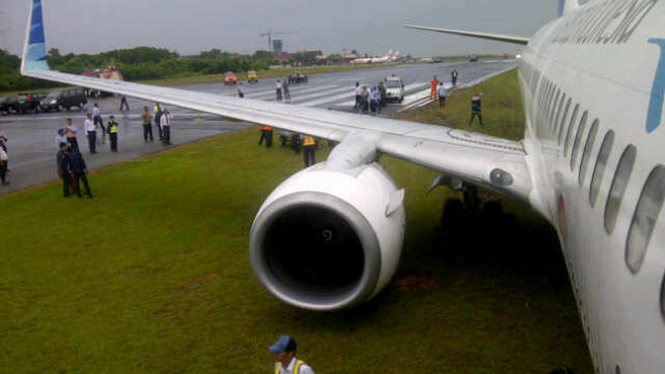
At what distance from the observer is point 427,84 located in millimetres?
52281

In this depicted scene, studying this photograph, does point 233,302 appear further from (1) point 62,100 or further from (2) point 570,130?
(1) point 62,100

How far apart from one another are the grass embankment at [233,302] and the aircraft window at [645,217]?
4181 millimetres

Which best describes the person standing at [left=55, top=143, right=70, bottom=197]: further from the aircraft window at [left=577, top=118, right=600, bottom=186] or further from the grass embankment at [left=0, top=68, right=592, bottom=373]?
the aircraft window at [left=577, top=118, right=600, bottom=186]

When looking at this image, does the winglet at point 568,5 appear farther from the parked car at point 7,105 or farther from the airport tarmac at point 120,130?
the parked car at point 7,105

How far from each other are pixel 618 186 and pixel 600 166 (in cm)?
56

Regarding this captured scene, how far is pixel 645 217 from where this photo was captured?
2658mm

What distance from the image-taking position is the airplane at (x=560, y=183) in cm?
271

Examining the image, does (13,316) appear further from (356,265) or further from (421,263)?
(421,263)

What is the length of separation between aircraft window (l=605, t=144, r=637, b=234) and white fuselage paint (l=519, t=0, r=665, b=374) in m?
0.05

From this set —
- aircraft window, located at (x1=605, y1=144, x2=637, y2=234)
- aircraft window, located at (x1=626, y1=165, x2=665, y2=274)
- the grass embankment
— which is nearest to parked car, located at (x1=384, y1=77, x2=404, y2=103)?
the grass embankment

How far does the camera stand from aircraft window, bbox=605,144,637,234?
306 cm

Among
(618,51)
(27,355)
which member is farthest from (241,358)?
(618,51)

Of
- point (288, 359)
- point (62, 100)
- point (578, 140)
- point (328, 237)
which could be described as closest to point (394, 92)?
point (62, 100)

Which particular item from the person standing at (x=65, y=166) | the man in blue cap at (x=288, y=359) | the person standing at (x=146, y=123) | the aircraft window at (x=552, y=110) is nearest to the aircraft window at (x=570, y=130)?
the aircraft window at (x=552, y=110)
